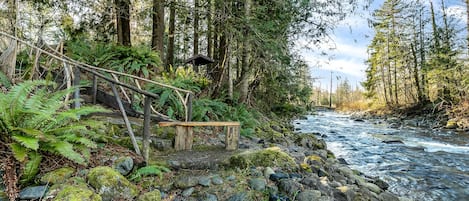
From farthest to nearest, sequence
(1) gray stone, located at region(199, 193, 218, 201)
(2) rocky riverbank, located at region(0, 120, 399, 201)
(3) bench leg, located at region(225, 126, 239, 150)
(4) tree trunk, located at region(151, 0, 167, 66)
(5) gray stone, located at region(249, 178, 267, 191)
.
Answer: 1. (4) tree trunk, located at region(151, 0, 167, 66)
2. (3) bench leg, located at region(225, 126, 239, 150)
3. (5) gray stone, located at region(249, 178, 267, 191)
4. (1) gray stone, located at region(199, 193, 218, 201)
5. (2) rocky riverbank, located at region(0, 120, 399, 201)

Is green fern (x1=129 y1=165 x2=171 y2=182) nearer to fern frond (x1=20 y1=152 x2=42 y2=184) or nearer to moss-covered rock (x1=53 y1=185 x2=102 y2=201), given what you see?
moss-covered rock (x1=53 y1=185 x2=102 y2=201)

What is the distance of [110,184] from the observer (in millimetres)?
2564

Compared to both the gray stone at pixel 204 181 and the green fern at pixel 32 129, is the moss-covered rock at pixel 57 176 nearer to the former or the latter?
the green fern at pixel 32 129

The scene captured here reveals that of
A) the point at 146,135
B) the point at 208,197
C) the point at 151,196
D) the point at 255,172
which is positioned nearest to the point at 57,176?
the point at 151,196

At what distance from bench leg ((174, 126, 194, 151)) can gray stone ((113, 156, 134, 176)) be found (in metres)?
1.20

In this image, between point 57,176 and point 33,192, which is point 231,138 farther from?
point 33,192

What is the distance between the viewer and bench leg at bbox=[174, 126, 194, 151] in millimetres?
4293

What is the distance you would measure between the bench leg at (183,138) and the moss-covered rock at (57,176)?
1.78 m

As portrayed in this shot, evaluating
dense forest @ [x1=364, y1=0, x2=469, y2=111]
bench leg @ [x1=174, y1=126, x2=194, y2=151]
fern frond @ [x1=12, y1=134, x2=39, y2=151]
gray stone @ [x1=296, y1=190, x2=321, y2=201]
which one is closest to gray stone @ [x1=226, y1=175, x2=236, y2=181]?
gray stone @ [x1=296, y1=190, x2=321, y2=201]

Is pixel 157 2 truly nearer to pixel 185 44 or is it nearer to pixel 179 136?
pixel 179 136

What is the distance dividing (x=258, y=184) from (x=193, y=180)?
68 centimetres

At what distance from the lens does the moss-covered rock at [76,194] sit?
7.30 feet

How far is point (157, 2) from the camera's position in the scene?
7578 mm

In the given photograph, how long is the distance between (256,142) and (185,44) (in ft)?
27.0
